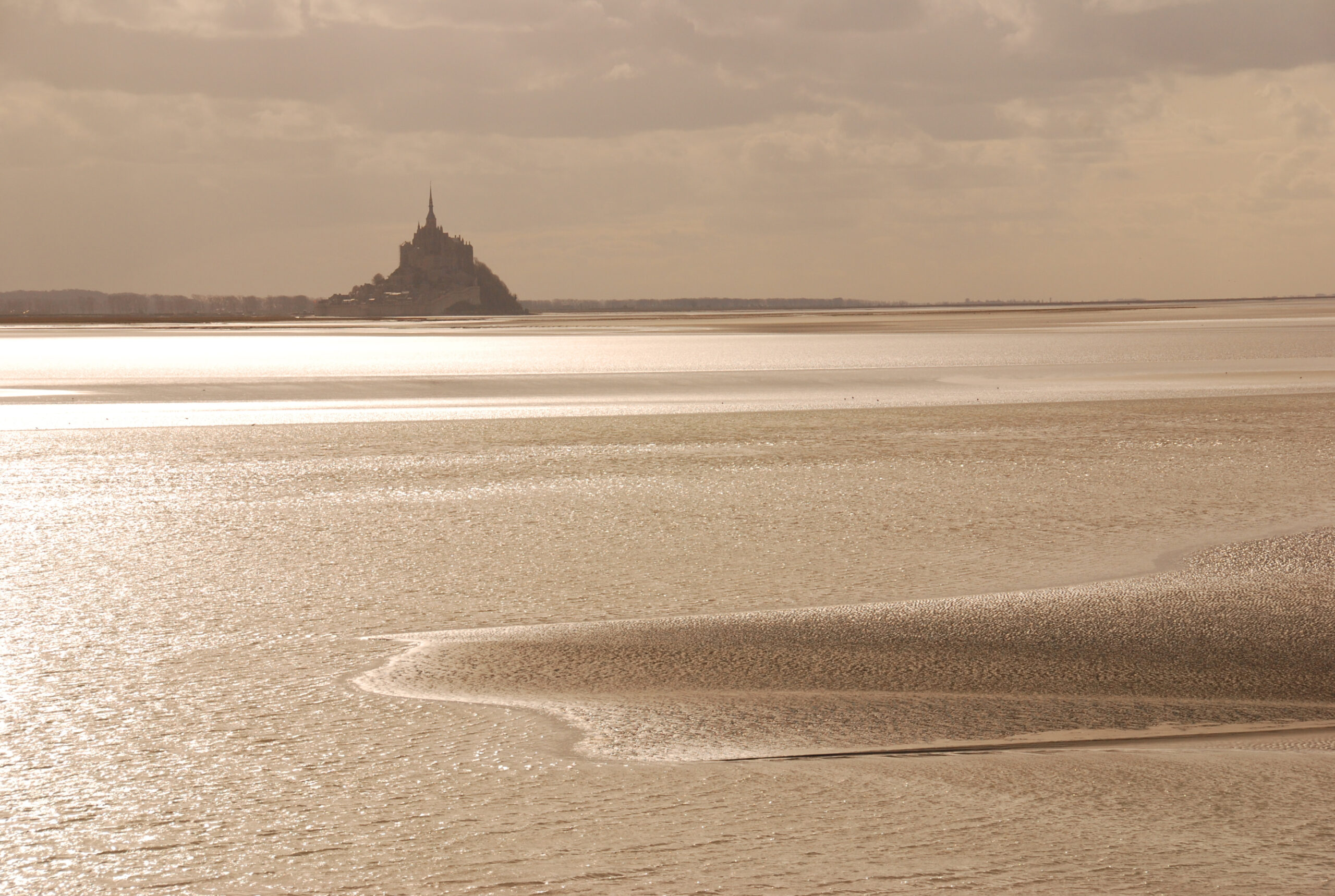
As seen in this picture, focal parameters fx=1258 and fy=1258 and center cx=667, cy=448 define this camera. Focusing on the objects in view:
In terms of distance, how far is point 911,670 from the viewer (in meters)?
6.43

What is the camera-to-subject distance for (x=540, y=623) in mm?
7531

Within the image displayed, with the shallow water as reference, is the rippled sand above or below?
below

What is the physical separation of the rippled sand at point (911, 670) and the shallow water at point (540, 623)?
226mm

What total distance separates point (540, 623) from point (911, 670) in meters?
2.29

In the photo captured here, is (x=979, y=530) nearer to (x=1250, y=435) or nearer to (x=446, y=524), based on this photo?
(x=446, y=524)

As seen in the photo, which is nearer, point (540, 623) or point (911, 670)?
point (911, 670)

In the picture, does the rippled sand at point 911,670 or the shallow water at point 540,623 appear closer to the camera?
the shallow water at point 540,623

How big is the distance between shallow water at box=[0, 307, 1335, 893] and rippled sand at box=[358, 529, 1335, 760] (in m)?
0.23

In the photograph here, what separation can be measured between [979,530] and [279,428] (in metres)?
13.3

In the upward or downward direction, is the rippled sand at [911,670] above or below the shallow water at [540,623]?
below

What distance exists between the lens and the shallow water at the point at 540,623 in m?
3.99

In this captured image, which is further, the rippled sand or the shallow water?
the rippled sand

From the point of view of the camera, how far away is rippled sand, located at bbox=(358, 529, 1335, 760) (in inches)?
215

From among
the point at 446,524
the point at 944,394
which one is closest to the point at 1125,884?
the point at 446,524
